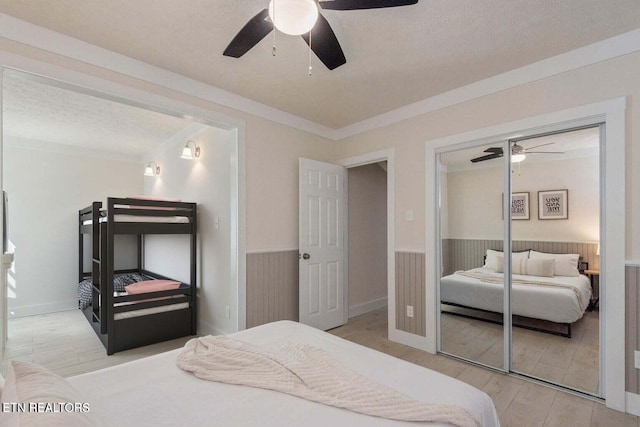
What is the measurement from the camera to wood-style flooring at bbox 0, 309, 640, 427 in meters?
1.96

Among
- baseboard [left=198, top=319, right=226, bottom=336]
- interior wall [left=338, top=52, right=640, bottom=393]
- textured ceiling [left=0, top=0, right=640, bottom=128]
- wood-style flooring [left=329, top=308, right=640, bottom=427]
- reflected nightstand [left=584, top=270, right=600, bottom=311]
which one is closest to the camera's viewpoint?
textured ceiling [left=0, top=0, right=640, bottom=128]

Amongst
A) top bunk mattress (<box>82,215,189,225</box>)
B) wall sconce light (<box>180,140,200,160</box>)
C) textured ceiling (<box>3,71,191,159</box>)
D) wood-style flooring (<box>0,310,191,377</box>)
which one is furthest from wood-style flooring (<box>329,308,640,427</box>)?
textured ceiling (<box>3,71,191,159</box>)

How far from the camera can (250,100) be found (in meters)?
3.10

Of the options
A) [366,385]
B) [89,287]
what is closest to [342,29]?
[366,385]

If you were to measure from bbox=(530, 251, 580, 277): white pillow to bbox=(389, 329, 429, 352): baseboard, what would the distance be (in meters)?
1.32


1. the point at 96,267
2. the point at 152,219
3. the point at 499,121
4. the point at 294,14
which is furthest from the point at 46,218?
the point at 499,121

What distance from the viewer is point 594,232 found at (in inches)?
87.7

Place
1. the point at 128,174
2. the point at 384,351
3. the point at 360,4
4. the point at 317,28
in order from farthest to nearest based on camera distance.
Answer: the point at 128,174, the point at 384,351, the point at 317,28, the point at 360,4

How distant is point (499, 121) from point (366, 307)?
2945 millimetres

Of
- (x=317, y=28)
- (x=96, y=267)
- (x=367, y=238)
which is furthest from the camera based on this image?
(x=367, y=238)

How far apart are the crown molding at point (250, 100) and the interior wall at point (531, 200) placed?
2.28 ft

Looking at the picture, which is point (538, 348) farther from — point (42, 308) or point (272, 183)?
point (42, 308)

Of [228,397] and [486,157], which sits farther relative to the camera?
[486,157]

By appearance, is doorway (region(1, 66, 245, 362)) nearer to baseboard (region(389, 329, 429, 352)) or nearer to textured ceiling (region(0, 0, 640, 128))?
textured ceiling (region(0, 0, 640, 128))
